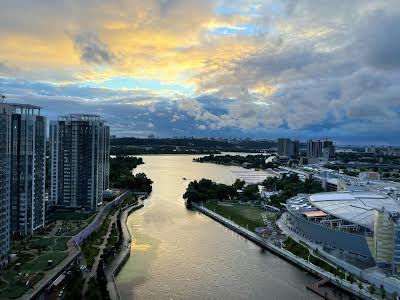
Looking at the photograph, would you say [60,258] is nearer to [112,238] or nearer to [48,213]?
[112,238]

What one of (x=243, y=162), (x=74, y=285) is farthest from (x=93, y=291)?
(x=243, y=162)

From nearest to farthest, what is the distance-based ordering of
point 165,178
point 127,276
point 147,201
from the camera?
point 127,276 < point 147,201 < point 165,178

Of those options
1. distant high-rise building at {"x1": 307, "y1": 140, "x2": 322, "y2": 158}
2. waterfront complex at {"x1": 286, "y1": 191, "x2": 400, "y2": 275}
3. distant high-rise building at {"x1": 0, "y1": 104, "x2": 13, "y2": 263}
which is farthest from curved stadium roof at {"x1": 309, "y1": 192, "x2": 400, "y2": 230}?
distant high-rise building at {"x1": 307, "y1": 140, "x2": 322, "y2": 158}

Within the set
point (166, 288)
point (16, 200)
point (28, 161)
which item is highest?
point (28, 161)

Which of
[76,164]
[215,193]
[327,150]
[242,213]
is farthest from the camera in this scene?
[327,150]

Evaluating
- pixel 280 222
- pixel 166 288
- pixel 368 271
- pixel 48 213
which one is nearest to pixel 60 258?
pixel 166 288

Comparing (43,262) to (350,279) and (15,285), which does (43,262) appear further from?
(350,279)

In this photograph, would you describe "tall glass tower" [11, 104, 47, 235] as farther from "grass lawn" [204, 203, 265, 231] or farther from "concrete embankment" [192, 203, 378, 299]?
"grass lawn" [204, 203, 265, 231]
